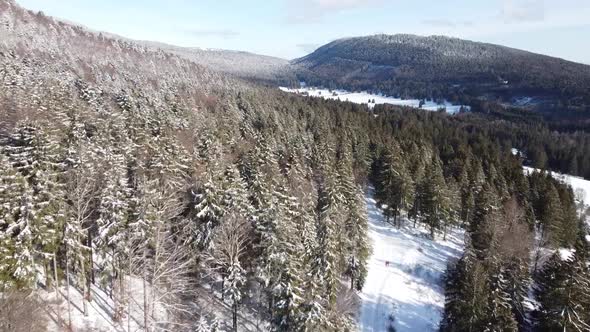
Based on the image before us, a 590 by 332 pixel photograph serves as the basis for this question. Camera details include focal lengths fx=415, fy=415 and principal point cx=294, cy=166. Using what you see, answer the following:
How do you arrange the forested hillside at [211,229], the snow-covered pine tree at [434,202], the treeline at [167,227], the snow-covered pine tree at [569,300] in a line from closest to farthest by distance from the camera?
the treeline at [167,227], the forested hillside at [211,229], the snow-covered pine tree at [569,300], the snow-covered pine tree at [434,202]

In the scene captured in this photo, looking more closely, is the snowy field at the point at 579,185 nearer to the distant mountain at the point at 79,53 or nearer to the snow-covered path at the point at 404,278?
Result: the snow-covered path at the point at 404,278

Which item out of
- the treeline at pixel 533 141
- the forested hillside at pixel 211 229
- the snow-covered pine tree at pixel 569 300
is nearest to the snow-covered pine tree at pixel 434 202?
the forested hillside at pixel 211 229

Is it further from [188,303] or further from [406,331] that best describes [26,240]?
[406,331]

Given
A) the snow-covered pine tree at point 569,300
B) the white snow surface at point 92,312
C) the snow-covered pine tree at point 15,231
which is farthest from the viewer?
the snow-covered pine tree at point 569,300

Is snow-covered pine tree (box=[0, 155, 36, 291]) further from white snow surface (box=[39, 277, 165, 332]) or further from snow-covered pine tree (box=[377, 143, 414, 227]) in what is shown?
snow-covered pine tree (box=[377, 143, 414, 227])

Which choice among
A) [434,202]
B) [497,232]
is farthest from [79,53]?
[497,232]

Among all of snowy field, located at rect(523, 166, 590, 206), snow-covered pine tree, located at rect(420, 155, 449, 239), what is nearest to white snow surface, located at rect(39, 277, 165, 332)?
snow-covered pine tree, located at rect(420, 155, 449, 239)
